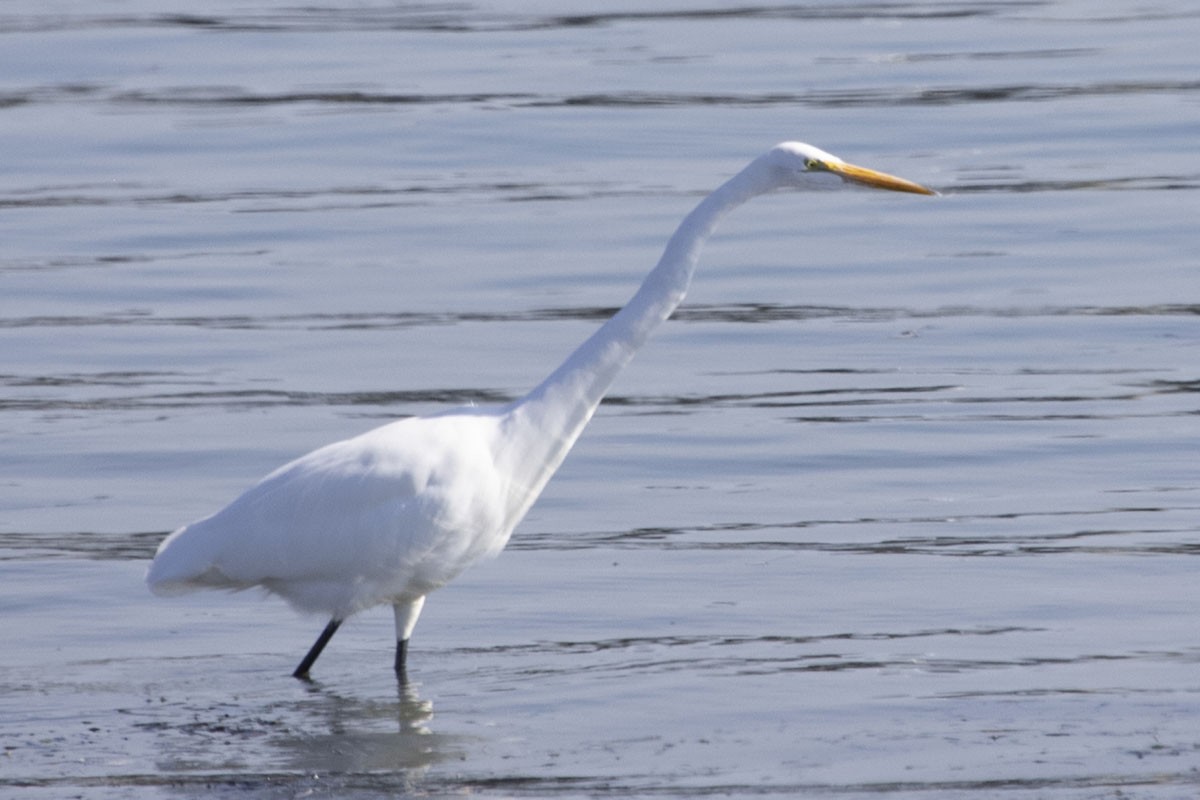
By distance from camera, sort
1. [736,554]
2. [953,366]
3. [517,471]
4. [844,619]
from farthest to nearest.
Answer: [953,366], [736,554], [844,619], [517,471]

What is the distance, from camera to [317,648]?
749cm

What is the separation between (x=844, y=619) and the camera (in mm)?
8016

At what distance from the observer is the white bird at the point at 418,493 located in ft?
23.5

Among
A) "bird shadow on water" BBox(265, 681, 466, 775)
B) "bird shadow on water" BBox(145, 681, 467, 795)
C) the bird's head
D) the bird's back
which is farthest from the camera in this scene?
the bird's head

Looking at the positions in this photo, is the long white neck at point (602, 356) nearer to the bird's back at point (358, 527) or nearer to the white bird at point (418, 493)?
the white bird at point (418, 493)

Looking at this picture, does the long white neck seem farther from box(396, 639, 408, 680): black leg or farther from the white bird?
box(396, 639, 408, 680): black leg

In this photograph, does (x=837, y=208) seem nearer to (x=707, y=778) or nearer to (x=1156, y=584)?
(x=1156, y=584)

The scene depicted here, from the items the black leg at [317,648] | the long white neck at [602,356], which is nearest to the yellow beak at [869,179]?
the long white neck at [602,356]

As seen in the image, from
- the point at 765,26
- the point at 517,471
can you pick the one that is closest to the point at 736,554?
the point at 517,471

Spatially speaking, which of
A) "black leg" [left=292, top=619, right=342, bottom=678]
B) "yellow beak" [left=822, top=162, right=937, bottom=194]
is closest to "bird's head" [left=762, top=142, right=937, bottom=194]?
"yellow beak" [left=822, top=162, right=937, bottom=194]

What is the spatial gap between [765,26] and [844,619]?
14939 mm

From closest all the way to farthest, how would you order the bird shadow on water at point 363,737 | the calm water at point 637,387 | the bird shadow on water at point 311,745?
the bird shadow on water at point 311,745
the bird shadow on water at point 363,737
the calm water at point 637,387

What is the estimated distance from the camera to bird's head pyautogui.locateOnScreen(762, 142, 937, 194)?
7.34m

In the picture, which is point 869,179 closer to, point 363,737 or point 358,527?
point 358,527
